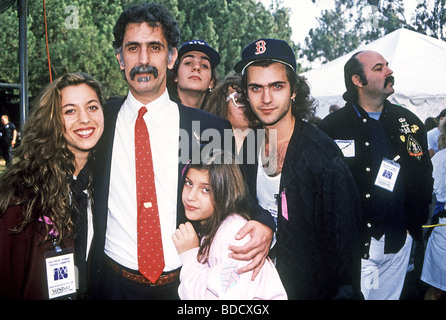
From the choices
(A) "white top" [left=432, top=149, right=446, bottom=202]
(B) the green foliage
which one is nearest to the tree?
(B) the green foliage

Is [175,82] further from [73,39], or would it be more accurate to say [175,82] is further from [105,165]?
[73,39]

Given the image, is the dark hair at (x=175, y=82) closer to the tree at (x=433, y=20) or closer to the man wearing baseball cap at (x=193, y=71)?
the man wearing baseball cap at (x=193, y=71)

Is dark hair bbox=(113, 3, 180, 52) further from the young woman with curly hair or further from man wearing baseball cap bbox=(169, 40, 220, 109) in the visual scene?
man wearing baseball cap bbox=(169, 40, 220, 109)

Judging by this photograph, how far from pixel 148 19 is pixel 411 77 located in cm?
743

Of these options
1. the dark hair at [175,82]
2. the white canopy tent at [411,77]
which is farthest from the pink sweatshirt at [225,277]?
the white canopy tent at [411,77]

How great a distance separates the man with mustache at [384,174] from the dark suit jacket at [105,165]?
3.87 ft

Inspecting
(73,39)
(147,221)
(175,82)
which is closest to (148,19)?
(147,221)

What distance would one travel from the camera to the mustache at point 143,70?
2066 mm

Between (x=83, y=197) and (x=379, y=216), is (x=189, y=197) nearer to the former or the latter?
(x=83, y=197)

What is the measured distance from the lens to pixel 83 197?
202cm

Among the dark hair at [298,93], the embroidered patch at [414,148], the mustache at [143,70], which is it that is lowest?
the embroidered patch at [414,148]

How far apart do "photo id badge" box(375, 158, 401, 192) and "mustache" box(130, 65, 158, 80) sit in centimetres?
177

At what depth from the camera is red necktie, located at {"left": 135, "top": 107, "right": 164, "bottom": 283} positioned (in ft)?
6.42
